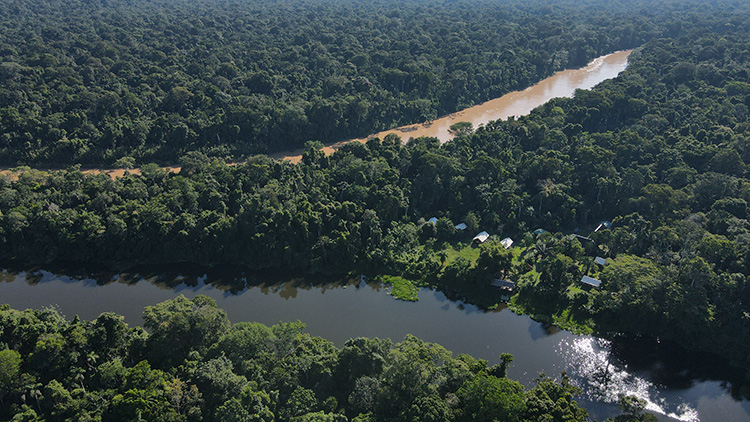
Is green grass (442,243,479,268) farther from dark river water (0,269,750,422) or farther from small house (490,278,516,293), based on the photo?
dark river water (0,269,750,422)

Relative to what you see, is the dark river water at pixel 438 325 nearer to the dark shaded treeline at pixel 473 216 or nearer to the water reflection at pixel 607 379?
the water reflection at pixel 607 379

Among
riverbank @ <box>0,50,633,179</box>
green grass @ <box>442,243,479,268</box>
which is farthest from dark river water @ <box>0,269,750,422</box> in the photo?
riverbank @ <box>0,50,633,179</box>

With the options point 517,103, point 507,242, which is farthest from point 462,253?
point 517,103

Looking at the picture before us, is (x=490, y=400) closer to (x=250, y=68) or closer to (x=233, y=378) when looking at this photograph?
(x=233, y=378)

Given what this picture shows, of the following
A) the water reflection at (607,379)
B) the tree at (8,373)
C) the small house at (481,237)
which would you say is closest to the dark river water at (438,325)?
the water reflection at (607,379)

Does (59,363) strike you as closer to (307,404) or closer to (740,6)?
(307,404)

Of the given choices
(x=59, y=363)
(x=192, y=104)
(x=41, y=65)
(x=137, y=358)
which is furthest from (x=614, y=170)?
(x=41, y=65)
